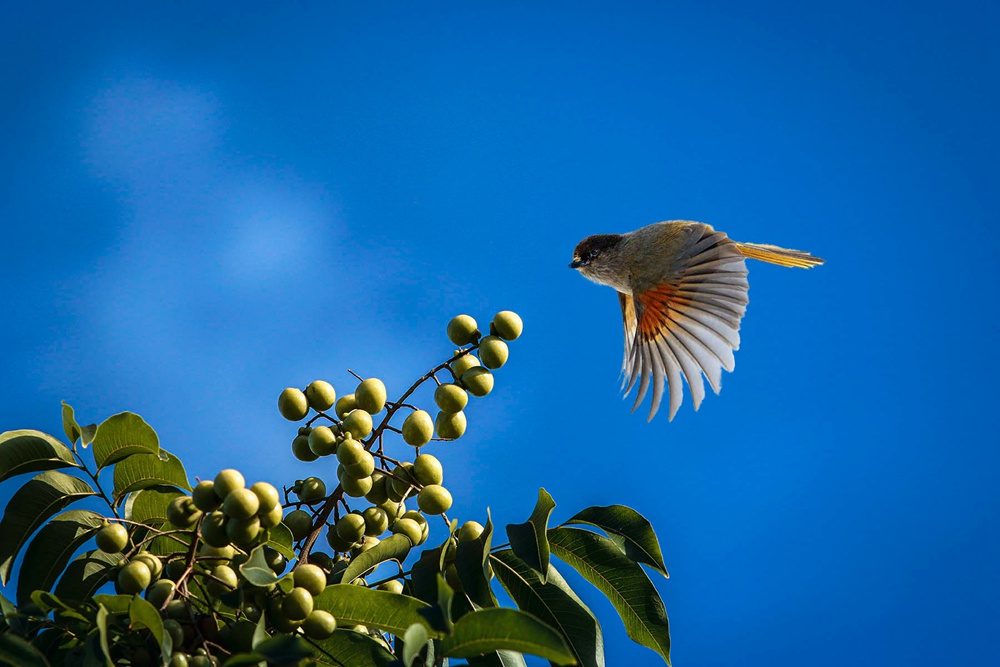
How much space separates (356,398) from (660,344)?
1.68 m

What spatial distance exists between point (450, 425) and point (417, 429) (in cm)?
14

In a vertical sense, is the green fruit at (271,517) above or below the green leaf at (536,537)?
below

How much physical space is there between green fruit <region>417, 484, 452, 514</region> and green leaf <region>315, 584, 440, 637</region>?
0.87 ft

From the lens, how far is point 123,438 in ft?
5.01

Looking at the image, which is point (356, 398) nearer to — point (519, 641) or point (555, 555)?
point (555, 555)

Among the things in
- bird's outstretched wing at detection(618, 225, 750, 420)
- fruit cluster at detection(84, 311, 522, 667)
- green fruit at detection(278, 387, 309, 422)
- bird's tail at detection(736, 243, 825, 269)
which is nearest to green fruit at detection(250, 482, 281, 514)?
fruit cluster at detection(84, 311, 522, 667)

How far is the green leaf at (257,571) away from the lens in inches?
46.0

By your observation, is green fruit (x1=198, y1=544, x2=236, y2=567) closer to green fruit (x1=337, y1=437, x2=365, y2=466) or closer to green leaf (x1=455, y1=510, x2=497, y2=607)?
green fruit (x1=337, y1=437, x2=365, y2=466)

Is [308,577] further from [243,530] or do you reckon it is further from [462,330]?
[462,330]

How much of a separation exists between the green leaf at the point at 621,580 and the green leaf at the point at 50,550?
3.03 feet

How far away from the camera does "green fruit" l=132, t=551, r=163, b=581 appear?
1378 mm

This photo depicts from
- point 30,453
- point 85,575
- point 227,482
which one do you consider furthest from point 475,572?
point 30,453

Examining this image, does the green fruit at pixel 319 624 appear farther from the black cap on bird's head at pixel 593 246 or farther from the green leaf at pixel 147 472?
the black cap on bird's head at pixel 593 246

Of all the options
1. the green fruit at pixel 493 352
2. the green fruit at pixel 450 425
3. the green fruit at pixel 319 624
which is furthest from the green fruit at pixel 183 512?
the green fruit at pixel 493 352
